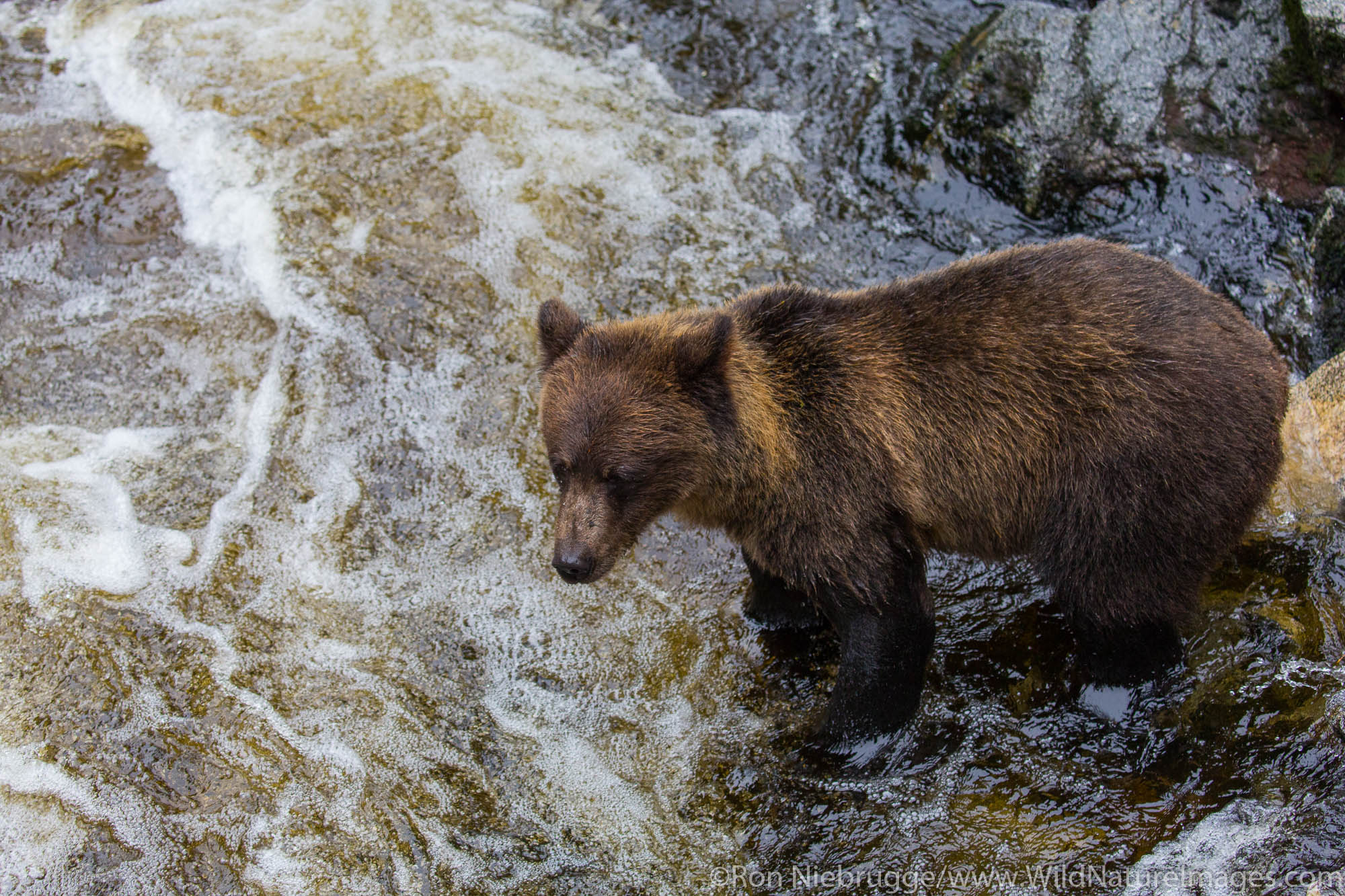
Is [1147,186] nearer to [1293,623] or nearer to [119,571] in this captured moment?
[1293,623]

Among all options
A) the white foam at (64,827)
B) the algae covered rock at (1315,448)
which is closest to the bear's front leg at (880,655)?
the algae covered rock at (1315,448)

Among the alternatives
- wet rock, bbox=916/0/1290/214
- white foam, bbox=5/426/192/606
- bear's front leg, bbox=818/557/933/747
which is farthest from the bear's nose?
wet rock, bbox=916/0/1290/214

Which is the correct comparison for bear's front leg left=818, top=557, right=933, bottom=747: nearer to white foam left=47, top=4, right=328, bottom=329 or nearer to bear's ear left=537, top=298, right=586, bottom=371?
bear's ear left=537, top=298, right=586, bottom=371

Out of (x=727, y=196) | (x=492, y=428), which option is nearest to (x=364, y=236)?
(x=492, y=428)

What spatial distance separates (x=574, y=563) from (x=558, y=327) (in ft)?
3.82

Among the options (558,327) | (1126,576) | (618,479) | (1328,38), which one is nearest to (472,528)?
(558,327)

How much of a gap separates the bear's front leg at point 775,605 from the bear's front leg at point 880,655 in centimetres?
66

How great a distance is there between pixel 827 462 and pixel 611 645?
181 cm

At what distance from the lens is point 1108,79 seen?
7.59 metres

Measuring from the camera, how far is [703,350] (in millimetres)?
4539

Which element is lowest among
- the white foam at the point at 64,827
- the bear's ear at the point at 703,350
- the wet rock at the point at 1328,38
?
the white foam at the point at 64,827

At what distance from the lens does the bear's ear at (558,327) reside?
495 centimetres

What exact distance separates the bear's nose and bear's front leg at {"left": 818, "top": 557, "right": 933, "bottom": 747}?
117 centimetres

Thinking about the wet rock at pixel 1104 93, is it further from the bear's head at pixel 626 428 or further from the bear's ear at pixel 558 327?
the bear's ear at pixel 558 327
